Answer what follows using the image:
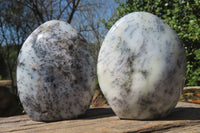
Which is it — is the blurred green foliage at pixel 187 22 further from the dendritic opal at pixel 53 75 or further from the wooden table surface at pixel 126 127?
the dendritic opal at pixel 53 75

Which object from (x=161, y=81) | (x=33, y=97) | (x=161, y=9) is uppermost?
(x=161, y=9)

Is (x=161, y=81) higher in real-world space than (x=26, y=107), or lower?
higher

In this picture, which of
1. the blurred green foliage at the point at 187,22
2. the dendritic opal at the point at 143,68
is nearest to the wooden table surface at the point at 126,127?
the dendritic opal at the point at 143,68

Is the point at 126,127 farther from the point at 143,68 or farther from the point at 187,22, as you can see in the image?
the point at 187,22

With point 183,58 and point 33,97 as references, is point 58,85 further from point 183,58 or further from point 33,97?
point 183,58

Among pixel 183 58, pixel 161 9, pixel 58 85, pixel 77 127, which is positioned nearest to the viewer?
pixel 77 127

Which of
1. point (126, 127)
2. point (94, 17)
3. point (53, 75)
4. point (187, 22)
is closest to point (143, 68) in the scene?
point (126, 127)

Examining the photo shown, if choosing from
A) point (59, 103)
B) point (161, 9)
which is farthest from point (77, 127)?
point (161, 9)

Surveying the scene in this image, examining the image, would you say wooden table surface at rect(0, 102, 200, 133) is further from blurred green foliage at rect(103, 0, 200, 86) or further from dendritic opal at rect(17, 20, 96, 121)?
blurred green foliage at rect(103, 0, 200, 86)
